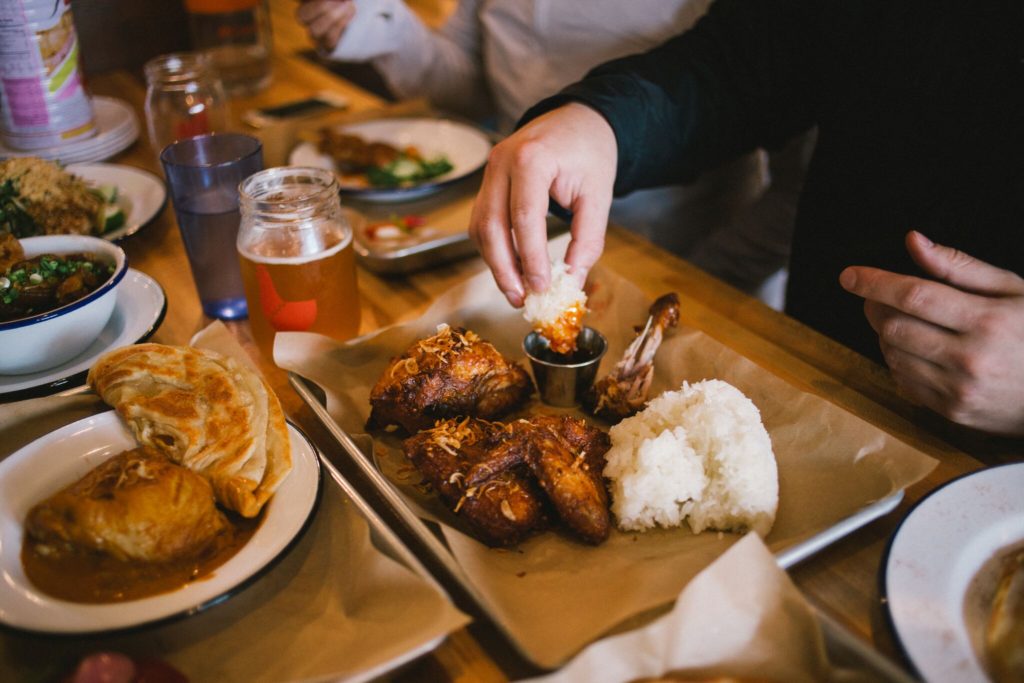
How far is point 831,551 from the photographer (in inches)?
57.6

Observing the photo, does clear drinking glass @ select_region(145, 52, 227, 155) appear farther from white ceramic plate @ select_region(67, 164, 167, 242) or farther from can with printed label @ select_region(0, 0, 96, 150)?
can with printed label @ select_region(0, 0, 96, 150)

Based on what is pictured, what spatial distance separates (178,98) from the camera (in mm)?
2973

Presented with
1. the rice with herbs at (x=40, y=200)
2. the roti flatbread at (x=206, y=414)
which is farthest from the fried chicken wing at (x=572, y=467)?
the rice with herbs at (x=40, y=200)

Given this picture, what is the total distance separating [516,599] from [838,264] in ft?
6.08

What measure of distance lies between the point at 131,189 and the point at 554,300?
1861 mm

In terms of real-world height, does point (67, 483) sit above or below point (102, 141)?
above

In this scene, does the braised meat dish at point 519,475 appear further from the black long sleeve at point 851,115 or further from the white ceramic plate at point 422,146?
the white ceramic plate at point 422,146

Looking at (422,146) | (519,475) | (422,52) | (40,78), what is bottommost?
(422,146)

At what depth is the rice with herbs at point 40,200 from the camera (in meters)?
2.21

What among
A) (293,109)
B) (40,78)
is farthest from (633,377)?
(293,109)

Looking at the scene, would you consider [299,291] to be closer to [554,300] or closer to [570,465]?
[554,300]

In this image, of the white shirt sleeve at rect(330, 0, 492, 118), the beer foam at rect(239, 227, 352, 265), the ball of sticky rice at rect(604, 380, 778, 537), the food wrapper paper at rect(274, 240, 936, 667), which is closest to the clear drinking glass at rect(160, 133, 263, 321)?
the beer foam at rect(239, 227, 352, 265)

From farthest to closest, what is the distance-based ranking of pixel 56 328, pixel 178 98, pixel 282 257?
pixel 178 98
pixel 282 257
pixel 56 328

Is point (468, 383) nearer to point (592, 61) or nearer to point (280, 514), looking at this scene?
point (280, 514)
